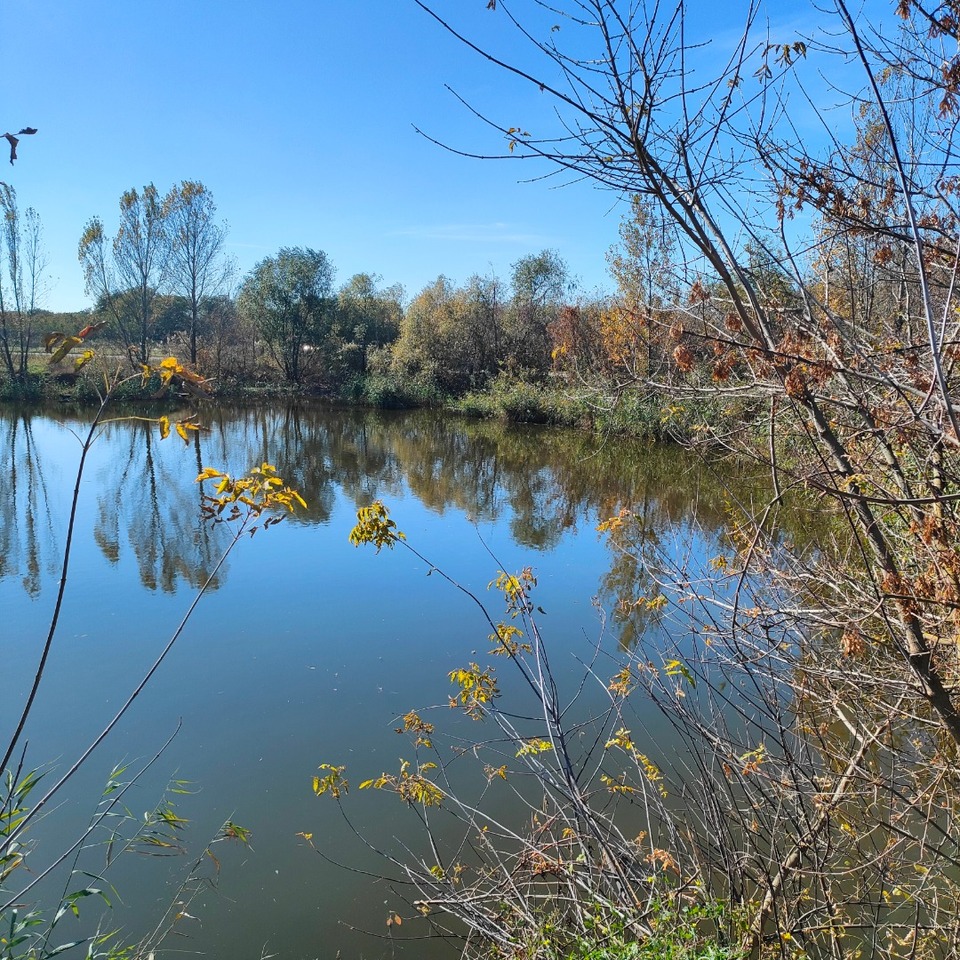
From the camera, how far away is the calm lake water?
321cm

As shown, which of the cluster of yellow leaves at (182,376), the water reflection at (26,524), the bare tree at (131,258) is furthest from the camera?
the bare tree at (131,258)

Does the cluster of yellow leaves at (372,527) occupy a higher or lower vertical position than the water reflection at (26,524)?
higher

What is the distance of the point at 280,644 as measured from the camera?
18.8 feet

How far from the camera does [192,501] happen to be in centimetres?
1083

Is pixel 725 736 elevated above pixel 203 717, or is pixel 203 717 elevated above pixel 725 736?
pixel 725 736

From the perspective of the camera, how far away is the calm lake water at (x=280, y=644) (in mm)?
3207

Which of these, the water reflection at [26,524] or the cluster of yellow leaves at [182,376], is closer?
the cluster of yellow leaves at [182,376]

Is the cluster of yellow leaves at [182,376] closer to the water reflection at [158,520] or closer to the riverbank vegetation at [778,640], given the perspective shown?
the riverbank vegetation at [778,640]

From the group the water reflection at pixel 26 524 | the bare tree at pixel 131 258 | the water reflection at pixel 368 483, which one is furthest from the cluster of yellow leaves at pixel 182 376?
the bare tree at pixel 131 258

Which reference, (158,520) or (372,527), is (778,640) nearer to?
(372,527)

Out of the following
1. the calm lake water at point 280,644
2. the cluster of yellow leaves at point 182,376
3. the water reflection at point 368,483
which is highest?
the cluster of yellow leaves at point 182,376

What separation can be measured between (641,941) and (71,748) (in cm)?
368

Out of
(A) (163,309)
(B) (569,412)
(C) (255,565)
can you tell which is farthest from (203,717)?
(A) (163,309)

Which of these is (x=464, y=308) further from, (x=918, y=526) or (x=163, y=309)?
(x=918, y=526)
